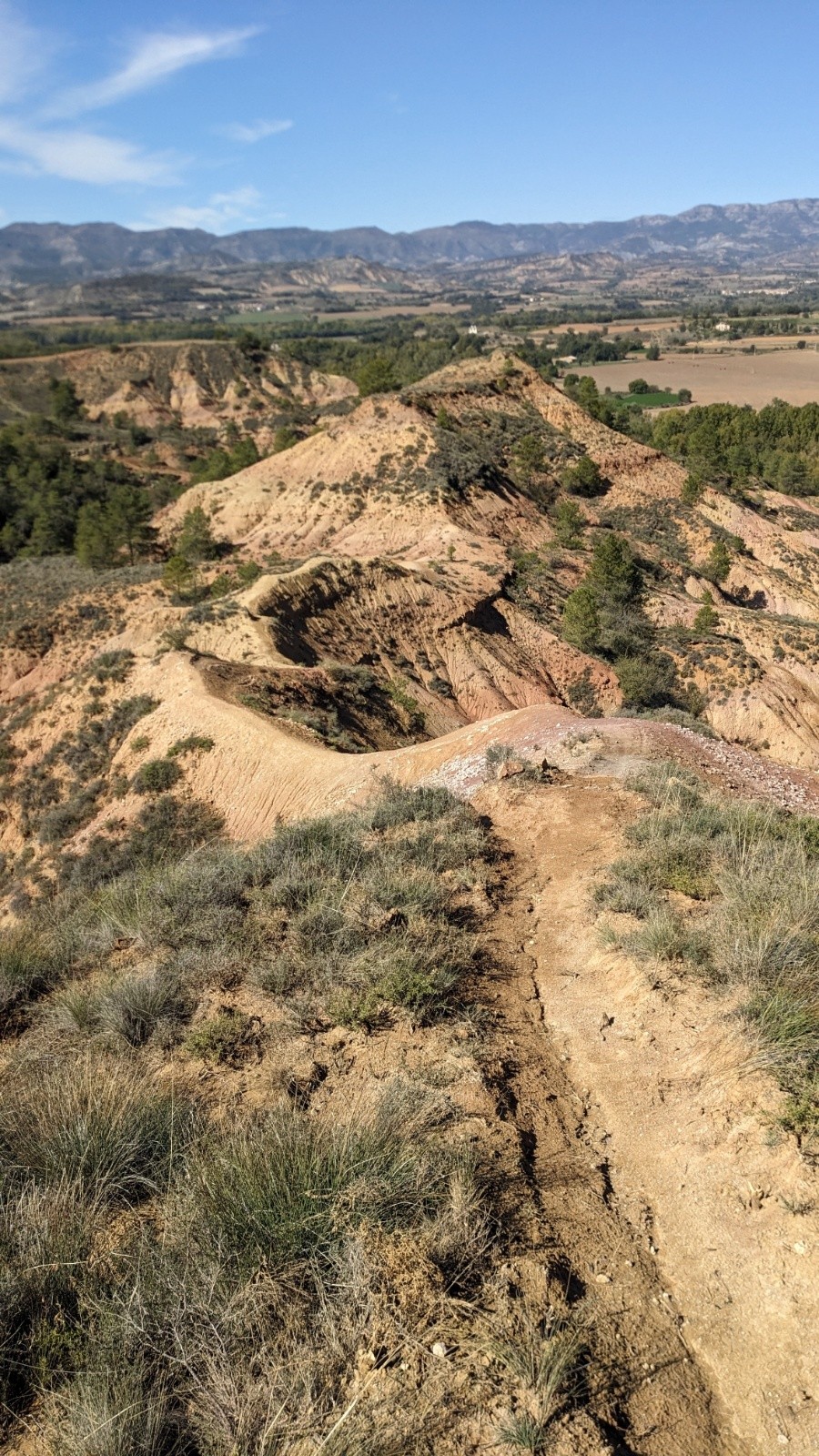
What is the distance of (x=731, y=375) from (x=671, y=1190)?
168643mm

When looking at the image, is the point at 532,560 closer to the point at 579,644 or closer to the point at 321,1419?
the point at 579,644

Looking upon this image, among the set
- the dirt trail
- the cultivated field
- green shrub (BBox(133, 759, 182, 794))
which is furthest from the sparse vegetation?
the cultivated field

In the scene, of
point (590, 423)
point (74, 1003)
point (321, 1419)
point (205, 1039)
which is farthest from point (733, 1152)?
point (590, 423)

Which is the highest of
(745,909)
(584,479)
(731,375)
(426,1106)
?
(731,375)

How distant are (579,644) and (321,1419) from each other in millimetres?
35007

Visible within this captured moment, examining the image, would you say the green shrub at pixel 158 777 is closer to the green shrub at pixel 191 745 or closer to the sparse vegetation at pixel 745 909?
the green shrub at pixel 191 745

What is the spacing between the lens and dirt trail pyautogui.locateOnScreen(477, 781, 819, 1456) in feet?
15.7

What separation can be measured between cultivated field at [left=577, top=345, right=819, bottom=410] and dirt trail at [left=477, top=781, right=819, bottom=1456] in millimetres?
131282

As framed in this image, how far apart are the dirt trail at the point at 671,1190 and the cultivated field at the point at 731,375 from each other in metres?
131

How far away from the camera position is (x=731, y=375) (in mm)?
147375

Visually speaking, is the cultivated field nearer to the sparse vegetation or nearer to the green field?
the green field

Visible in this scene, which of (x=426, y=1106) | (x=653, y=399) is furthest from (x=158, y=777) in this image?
(x=653, y=399)

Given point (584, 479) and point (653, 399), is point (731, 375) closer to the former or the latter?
point (653, 399)

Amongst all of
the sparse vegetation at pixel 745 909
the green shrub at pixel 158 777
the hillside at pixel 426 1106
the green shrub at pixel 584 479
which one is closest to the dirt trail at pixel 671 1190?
the hillside at pixel 426 1106
